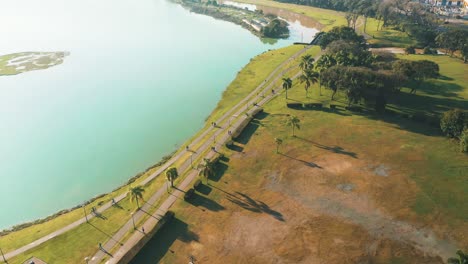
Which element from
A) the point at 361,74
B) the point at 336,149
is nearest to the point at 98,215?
the point at 336,149

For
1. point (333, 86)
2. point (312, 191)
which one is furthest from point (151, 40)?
point (312, 191)

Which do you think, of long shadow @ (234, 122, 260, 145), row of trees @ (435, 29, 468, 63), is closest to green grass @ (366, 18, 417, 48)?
row of trees @ (435, 29, 468, 63)

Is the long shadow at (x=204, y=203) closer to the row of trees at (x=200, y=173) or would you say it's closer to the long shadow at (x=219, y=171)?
the row of trees at (x=200, y=173)

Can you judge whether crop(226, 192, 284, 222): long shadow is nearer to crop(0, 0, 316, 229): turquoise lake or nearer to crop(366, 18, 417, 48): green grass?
crop(0, 0, 316, 229): turquoise lake

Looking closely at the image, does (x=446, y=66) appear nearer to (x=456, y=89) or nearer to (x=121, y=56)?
(x=456, y=89)

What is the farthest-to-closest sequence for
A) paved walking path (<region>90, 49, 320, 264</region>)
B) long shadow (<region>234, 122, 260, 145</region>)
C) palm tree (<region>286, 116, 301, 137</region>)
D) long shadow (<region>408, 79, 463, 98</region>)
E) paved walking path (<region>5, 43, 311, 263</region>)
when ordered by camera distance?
1. long shadow (<region>408, 79, 463, 98</region>)
2. long shadow (<region>234, 122, 260, 145</region>)
3. palm tree (<region>286, 116, 301, 137</region>)
4. paved walking path (<region>5, 43, 311, 263</region>)
5. paved walking path (<region>90, 49, 320, 264</region>)

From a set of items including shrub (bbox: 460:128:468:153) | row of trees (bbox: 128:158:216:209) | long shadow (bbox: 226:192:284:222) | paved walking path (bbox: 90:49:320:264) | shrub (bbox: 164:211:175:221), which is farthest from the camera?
shrub (bbox: 460:128:468:153)

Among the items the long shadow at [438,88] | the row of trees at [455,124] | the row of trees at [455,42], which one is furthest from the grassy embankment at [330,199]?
the row of trees at [455,42]
